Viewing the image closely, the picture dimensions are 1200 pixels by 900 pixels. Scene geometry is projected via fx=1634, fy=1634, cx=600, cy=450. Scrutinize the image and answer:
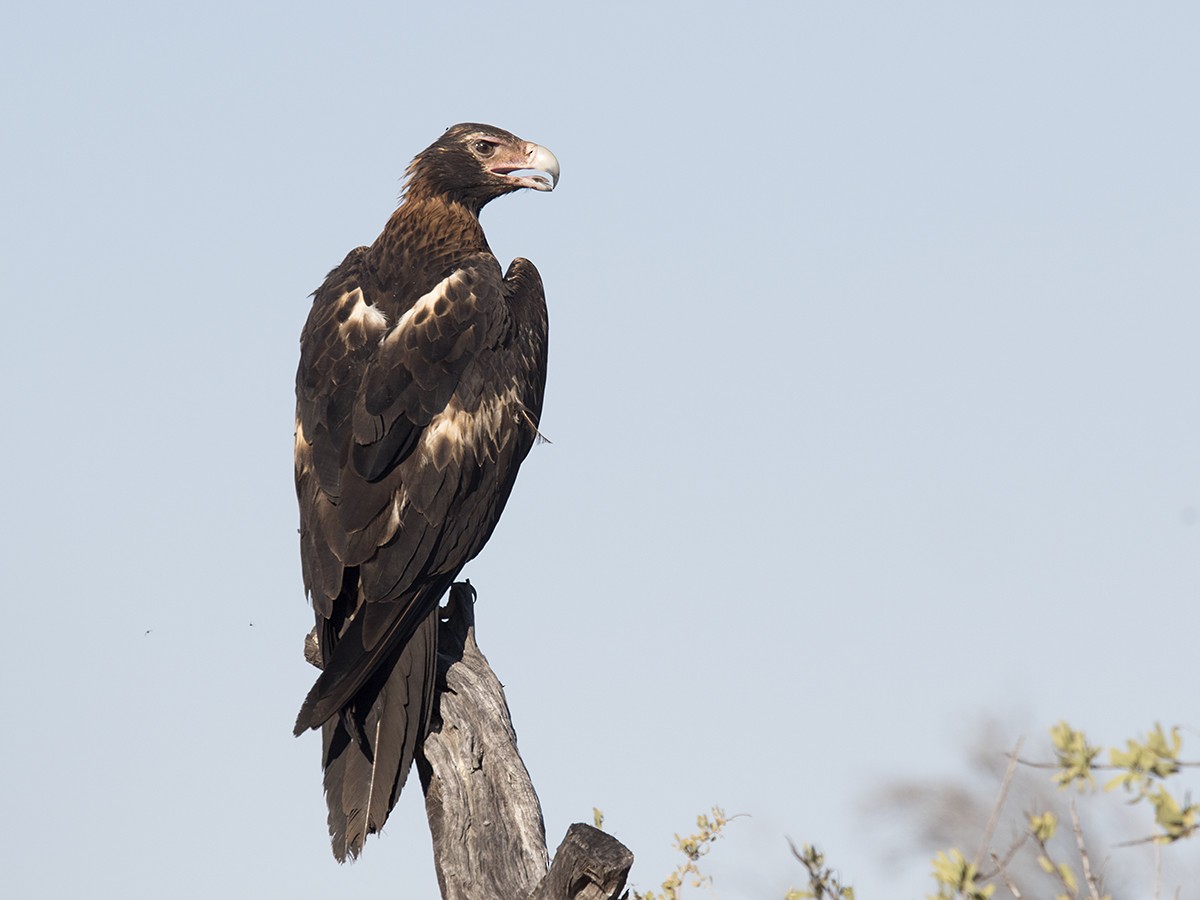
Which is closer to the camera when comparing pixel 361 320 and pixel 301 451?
pixel 301 451

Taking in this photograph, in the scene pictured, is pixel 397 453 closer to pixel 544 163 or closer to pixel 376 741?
pixel 376 741

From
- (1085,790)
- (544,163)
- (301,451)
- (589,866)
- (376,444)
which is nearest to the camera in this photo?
(1085,790)

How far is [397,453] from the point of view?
21.2 ft

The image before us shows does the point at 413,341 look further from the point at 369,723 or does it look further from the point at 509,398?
the point at 369,723

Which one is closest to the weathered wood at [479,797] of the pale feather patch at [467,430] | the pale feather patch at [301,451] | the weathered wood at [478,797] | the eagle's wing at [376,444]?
the weathered wood at [478,797]

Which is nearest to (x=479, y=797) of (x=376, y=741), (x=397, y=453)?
(x=376, y=741)

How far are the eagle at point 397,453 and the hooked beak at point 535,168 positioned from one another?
0.32 metres

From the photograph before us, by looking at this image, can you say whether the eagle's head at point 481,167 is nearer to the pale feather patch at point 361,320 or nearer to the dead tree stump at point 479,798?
the pale feather patch at point 361,320

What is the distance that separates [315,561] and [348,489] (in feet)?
1.08

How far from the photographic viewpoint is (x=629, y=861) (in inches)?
185

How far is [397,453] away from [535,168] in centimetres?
246

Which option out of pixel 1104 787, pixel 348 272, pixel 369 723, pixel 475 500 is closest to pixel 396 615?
pixel 369 723

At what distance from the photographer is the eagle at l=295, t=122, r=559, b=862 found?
5.72 metres

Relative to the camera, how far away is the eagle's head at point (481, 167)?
8.30 m
